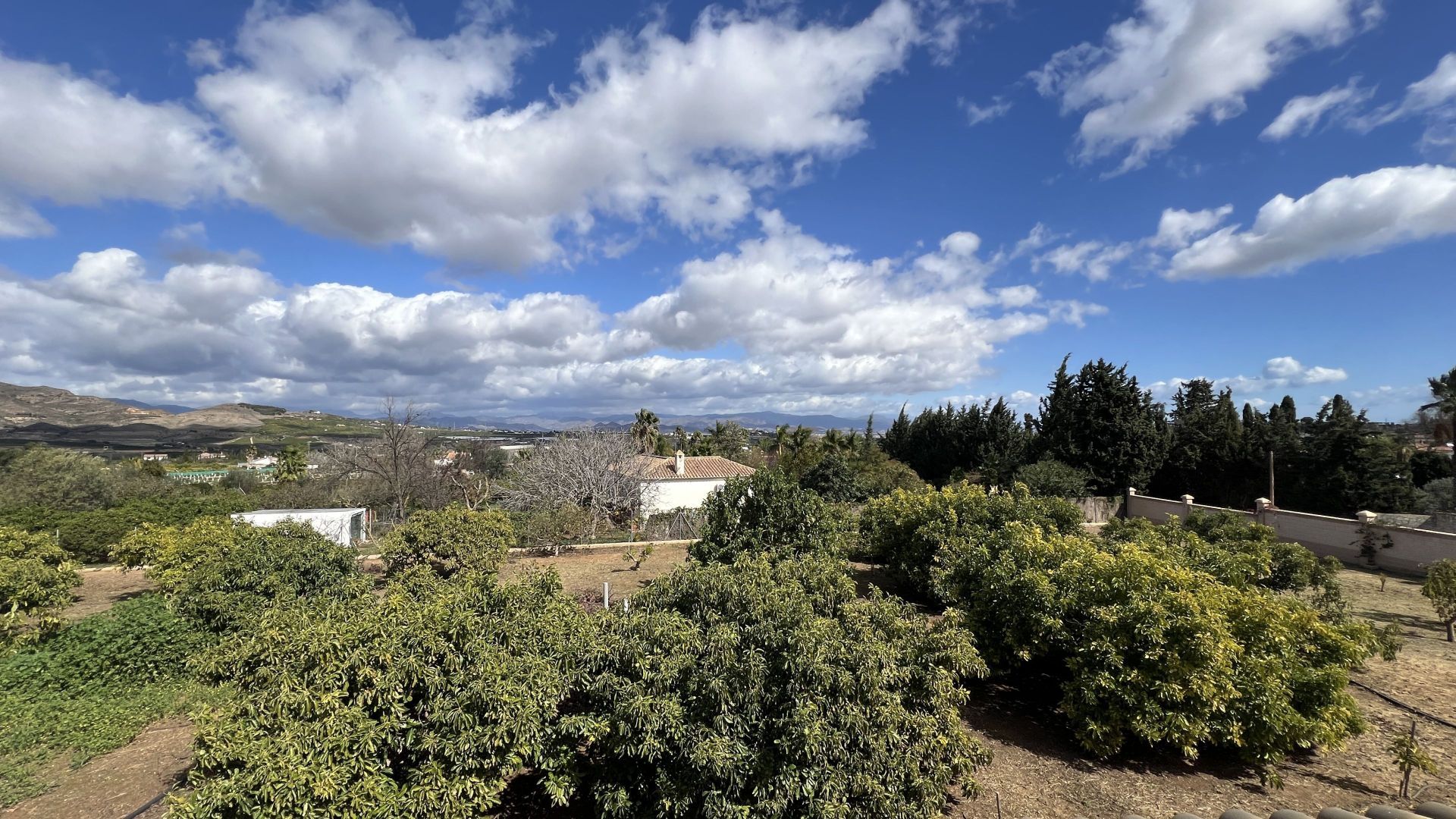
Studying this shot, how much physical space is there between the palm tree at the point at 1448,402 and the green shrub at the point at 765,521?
90.8 ft

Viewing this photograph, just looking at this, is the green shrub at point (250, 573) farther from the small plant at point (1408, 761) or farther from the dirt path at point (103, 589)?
the small plant at point (1408, 761)

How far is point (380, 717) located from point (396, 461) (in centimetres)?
2181

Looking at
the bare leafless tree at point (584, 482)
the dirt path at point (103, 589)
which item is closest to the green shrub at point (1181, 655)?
the bare leafless tree at point (584, 482)

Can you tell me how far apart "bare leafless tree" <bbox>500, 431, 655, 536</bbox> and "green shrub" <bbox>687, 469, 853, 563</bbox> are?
426 inches

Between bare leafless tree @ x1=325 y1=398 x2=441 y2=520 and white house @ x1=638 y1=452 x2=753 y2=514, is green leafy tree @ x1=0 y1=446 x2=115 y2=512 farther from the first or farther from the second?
white house @ x1=638 y1=452 x2=753 y2=514

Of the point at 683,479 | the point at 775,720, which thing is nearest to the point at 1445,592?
the point at 775,720

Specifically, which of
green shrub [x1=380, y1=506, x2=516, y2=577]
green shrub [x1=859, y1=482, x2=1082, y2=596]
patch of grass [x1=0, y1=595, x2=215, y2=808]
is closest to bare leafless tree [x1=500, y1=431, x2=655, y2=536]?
green shrub [x1=380, y1=506, x2=516, y2=577]

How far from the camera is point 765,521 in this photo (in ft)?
39.2

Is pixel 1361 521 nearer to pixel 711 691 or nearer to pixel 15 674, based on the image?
pixel 711 691

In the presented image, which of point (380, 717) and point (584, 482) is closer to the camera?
Answer: point (380, 717)

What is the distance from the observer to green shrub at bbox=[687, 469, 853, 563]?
464 inches

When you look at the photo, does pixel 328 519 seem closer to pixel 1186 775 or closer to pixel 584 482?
pixel 584 482

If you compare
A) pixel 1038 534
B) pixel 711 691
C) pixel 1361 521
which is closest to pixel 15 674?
pixel 711 691

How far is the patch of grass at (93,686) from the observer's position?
7016mm
